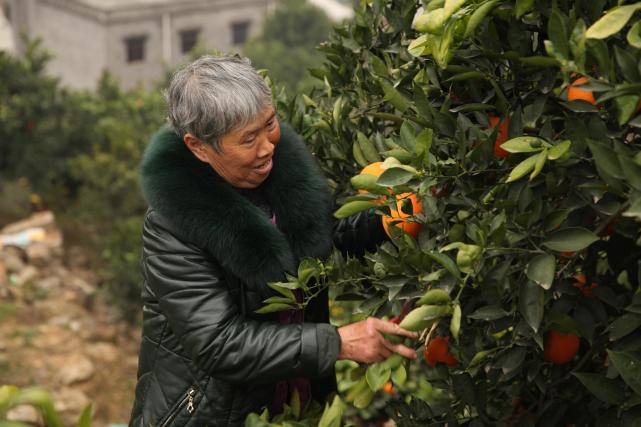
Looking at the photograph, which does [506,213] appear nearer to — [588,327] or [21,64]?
[588,327]

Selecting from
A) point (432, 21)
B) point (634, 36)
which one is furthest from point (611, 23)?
point (432, 21)

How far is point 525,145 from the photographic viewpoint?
51.7 inches

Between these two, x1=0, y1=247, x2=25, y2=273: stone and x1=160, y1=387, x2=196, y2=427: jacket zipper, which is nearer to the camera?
x1=160, y1=387, x2=196, y2=427: jacket zipper

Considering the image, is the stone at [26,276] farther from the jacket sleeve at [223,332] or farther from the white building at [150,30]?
the white building at [150,30]

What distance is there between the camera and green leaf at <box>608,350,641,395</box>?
1.37m

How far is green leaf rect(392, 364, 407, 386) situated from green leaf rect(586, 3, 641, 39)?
2.35 feet

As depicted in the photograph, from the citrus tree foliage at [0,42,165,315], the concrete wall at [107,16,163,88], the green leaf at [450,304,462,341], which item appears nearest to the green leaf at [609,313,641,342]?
the green leaf at [450,304,462,341]

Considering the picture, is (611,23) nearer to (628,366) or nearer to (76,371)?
(628,366)

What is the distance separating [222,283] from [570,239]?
0.81 metres

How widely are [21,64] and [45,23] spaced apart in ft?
26.3

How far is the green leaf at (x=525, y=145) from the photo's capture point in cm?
131

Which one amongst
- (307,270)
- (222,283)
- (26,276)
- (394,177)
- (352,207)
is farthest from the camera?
(26,276)

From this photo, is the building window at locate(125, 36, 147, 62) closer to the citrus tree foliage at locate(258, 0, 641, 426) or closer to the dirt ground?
the dirt ground

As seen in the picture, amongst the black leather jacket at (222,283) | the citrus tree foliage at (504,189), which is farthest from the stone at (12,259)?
the citrus tree foliage at (504,189)
